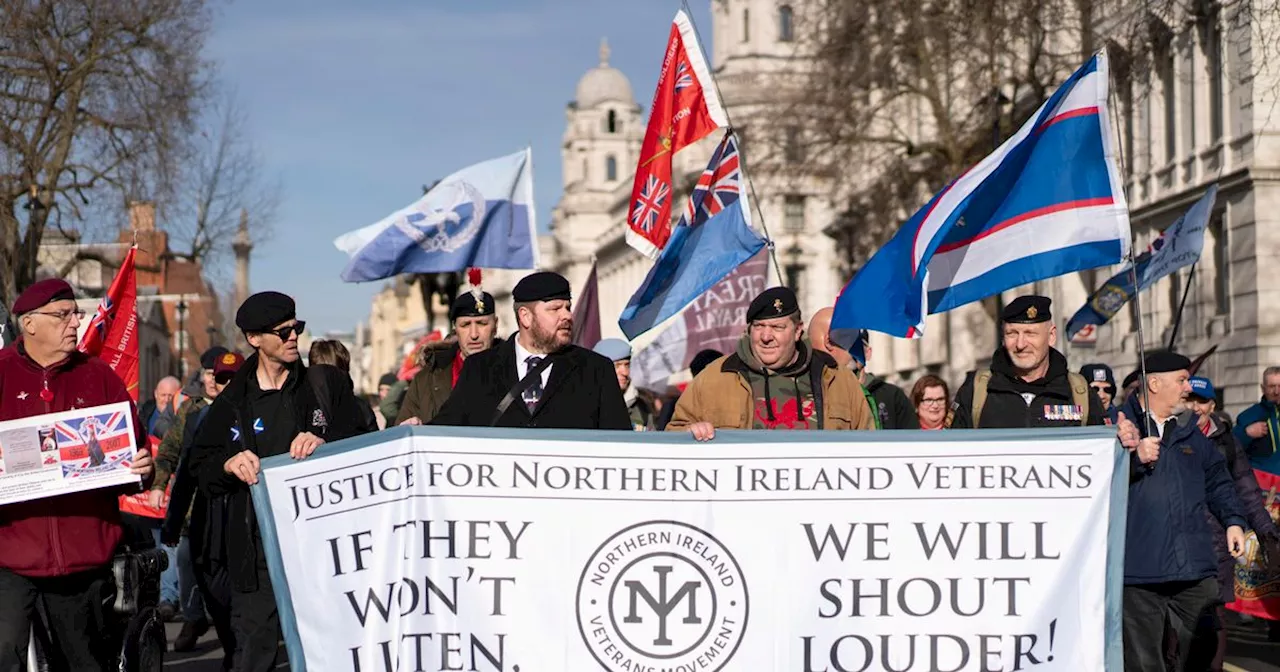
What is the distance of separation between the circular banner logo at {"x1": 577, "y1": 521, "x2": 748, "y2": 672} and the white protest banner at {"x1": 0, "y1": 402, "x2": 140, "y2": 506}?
1963 mm

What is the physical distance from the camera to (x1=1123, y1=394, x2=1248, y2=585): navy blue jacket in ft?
28.9

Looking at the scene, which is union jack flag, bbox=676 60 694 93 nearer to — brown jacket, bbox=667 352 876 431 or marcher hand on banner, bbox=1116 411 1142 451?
brown jacket, bbox=667 352 876 431

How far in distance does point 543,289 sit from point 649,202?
17.2ft

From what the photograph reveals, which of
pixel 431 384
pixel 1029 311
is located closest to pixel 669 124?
pixel 431 384

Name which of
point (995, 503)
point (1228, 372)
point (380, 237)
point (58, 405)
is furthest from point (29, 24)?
point (995, 503)

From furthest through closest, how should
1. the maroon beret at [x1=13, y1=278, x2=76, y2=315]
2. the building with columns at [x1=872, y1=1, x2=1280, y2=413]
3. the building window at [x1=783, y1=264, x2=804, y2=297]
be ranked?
the building window at [x1=783, y1=264, x2=804, y2=297] < the building with columns at [x1=872, y1=1, x2=1280, y2=413] < the maroon beret at [x1=13, y1=278, x2=76, y2=315]

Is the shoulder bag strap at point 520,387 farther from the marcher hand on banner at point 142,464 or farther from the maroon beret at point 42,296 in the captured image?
the maroon beret at point 42,296

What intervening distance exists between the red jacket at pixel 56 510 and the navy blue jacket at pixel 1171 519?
4478mm

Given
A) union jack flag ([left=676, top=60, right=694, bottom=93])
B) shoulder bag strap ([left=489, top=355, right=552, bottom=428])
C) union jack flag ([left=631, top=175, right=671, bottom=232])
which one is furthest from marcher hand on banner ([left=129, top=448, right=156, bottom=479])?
union jack flag ([left=676, top=60, right=694, bottom=93])

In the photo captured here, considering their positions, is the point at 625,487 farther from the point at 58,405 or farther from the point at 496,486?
the point at 58,405

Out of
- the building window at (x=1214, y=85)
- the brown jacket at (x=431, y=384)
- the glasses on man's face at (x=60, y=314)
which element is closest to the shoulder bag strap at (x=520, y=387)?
the glasses on man's face at (x=60, y=314)

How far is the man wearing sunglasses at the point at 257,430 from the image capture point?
8.07m

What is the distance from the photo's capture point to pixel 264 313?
8055mm

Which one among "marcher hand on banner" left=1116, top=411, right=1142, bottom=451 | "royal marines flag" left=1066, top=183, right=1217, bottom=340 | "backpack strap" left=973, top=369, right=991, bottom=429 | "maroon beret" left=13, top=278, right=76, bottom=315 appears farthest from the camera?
"royal marines flag" left=1066, top=183, right=1217, bottom=340
